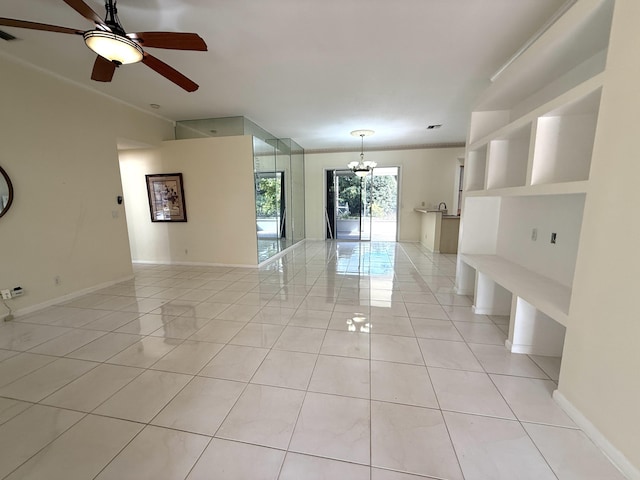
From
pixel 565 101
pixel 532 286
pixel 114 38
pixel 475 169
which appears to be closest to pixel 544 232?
pixel 532 286

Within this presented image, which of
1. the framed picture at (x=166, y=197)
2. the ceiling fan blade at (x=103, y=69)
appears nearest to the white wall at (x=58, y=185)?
the framed picture at (x=166, y=197)

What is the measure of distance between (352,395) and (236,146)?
4.54 metres

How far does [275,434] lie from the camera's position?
1479 millimetres

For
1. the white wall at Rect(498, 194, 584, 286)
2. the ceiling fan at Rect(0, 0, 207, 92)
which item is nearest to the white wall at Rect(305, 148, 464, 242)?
the white wall at Rect(498, 194, 584, 286)

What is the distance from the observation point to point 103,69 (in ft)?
7.60

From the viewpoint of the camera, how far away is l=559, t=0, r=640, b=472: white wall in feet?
4.08

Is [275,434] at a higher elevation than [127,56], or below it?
below

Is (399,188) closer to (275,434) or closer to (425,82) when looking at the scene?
(425,82)

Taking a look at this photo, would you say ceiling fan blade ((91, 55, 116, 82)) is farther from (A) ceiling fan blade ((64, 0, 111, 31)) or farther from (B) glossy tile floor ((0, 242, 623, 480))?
(B) glossy tile floor ((0, 242, 623, 480))

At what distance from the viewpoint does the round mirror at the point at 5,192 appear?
9.49 ft

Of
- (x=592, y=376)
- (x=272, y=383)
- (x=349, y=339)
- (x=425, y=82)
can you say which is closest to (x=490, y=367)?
(x=592, y=376)

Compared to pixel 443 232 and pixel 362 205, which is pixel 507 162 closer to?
pixel 443 232

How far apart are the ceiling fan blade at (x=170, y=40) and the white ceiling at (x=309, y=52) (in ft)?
1.34

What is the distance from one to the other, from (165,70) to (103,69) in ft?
1.73
